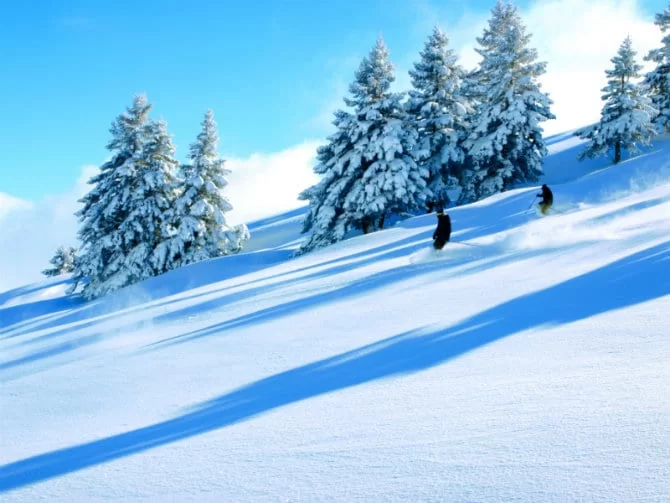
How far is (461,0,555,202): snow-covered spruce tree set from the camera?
28719mm

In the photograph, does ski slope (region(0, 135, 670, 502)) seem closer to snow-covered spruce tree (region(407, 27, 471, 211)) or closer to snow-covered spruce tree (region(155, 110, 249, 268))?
snow-covered spruce tree (region(155, 110, 249, 268))

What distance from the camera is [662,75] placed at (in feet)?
113

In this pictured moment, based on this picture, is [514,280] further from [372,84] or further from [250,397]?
[372,84]

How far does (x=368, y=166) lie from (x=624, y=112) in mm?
20795

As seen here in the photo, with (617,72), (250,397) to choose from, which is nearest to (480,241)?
(250,397)

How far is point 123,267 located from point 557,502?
94.4ft

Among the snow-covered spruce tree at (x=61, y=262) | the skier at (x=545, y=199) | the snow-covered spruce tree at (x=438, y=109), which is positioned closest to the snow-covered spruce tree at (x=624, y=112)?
the snow-covered spruce tree at (x=438, y=109)

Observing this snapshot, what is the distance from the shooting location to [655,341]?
17.6 feet

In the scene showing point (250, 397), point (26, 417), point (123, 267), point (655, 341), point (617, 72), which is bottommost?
point (655, 341)

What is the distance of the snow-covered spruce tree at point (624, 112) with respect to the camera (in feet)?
109

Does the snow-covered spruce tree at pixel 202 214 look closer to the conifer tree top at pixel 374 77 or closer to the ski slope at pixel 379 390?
the conifer tree top at pixel 374 77

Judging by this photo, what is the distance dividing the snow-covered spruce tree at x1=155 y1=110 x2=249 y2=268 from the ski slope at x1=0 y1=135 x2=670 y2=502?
15.0m

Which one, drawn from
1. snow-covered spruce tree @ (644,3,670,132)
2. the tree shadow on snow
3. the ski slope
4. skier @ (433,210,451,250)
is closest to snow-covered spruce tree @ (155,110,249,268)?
the ski slope

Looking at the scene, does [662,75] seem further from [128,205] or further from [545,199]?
[128,205]
